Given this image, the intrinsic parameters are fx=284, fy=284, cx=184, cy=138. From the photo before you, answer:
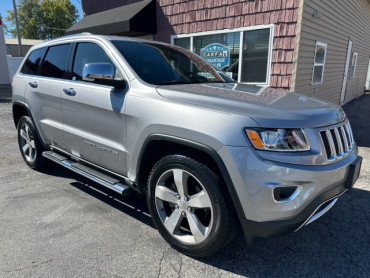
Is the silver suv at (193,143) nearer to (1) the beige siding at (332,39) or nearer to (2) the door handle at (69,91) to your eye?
(2) the door handle at (69,91)

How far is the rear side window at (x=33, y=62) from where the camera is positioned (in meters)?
3.98

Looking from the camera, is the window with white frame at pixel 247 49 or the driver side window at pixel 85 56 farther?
the window with white frame at pixel 247 49

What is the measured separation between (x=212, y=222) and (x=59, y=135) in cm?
230

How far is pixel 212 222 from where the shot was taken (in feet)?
6.98

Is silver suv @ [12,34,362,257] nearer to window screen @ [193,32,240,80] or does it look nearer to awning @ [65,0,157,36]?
window screen @ [193,32,240,80]

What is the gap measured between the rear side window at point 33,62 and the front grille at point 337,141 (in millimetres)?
3712

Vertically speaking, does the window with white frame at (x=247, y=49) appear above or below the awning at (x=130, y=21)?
below

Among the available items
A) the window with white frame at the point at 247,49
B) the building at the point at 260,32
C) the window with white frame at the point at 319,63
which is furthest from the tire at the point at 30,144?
the window with white frame at the point at 319,63

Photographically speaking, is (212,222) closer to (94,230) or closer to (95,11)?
(94,230)

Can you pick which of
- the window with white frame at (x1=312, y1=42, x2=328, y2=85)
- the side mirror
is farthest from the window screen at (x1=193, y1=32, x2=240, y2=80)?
the side mirror

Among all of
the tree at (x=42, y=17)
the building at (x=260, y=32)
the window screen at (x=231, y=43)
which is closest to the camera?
the building at (x=260, y=32)

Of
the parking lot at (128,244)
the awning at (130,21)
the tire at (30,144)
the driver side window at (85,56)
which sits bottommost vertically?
the parking lot at (128,244)

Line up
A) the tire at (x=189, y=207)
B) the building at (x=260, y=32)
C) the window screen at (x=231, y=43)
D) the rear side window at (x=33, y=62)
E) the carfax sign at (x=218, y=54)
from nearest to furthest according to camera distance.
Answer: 1. the tire at (x=189, y=207)
2. the rear side window at (x=33, y=62)
3. the building at (x=260, y=32)
4. the window screen at (x=231, y=43)
5. the carfax sign at (x=218, y=54)

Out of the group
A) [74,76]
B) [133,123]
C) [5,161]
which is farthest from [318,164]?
[5,161]
